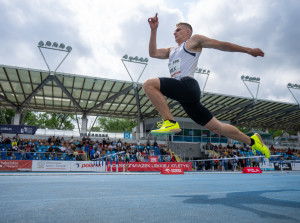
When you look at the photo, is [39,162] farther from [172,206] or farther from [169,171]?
[172,206]

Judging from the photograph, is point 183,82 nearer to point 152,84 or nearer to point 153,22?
point 152,84

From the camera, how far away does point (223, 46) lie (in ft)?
10.9

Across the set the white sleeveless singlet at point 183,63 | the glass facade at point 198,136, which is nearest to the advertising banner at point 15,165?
the white sleeveless singlet at point 183,63

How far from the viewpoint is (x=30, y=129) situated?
2228 centimetres

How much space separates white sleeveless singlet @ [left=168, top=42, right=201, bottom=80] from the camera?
11.2 feet

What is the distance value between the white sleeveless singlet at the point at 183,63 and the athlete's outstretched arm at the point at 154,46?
16.1 inches

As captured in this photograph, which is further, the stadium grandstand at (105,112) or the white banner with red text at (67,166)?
the stadium grandstand at (105,112)

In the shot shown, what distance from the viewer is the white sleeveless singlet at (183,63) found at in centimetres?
341

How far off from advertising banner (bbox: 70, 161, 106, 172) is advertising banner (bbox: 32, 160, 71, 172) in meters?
0.34

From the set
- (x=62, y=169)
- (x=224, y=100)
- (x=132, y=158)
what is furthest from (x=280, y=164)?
(x=62, y=169)

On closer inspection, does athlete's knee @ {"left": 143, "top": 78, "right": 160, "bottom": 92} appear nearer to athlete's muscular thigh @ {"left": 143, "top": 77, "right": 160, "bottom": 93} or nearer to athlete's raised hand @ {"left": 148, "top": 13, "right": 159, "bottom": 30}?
athlete's muscular thigh @ {"left": 143, "top": 77, "right": 160, "bottom": 93}

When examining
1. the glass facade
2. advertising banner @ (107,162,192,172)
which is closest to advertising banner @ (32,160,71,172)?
advertising banner @ (107,162,192,172)

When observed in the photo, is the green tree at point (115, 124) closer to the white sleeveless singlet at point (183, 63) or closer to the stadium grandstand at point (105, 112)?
the stadium grandstand at point (105, 112)

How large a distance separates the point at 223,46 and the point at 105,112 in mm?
31745
